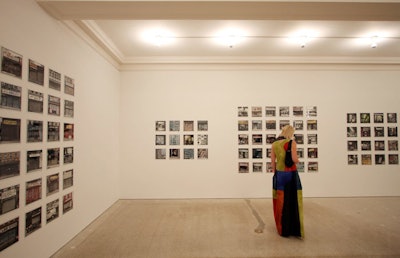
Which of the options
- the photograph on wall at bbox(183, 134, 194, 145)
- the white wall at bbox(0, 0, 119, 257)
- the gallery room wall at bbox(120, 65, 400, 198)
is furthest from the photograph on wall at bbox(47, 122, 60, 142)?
the photograph on wall at bbox(183, 134, 194, 145)

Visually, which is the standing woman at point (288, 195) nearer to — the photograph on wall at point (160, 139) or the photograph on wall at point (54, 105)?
the photograph on wall at point (160, 139)

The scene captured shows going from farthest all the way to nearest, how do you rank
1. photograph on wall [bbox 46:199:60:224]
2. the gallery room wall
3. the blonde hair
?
the gallery room wall
the blonde hair
photograph on wall [bbox 46:199:60:224]

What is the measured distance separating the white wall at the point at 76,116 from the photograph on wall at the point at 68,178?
0.28ft

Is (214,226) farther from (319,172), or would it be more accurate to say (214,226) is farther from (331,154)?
(331,154)

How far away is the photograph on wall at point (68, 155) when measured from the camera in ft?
10.1

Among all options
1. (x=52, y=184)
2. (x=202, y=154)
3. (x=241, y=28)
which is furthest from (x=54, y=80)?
(x=202, y=154)

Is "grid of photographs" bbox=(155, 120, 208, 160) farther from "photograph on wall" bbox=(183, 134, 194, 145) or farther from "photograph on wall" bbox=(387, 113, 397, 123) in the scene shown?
"photograph on wall" bbox=(387, 113, 397, 123)

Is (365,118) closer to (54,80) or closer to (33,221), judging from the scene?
(54,80)

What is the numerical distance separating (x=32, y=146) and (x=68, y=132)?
0.74 m

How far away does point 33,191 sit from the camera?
245 cm

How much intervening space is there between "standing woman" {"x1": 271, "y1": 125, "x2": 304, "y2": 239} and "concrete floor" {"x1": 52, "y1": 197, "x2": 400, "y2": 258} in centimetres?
17

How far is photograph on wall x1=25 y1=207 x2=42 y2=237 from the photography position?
2.35 m

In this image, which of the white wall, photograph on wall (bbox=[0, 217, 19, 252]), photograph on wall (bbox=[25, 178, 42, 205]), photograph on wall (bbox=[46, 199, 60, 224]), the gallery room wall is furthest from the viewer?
the gallery room wall

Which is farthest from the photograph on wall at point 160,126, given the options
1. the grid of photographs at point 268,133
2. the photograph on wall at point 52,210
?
the photograph on wall at point 52,210
